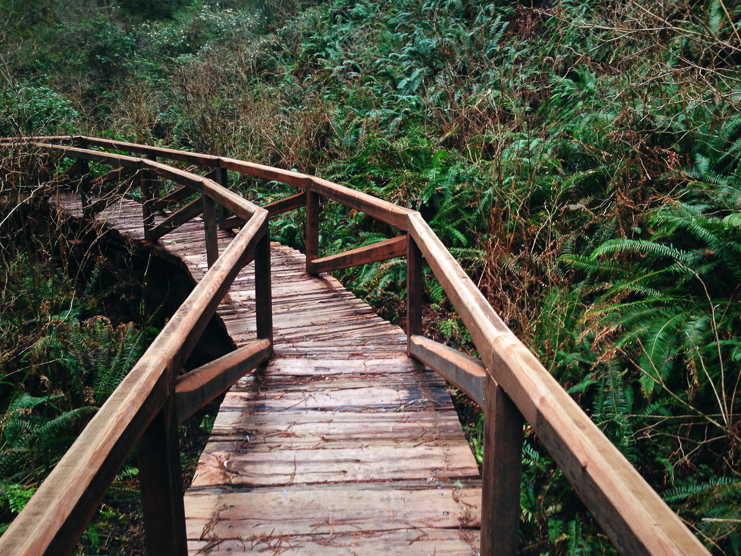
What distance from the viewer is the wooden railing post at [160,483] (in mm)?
1531

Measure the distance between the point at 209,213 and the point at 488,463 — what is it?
12.0 feet

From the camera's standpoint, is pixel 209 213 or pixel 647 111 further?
pixel 209 213

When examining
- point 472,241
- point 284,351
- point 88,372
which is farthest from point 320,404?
point 472,241

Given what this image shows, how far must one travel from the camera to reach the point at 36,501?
0.93 meters

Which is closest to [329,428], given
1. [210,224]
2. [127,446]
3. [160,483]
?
[160,483]

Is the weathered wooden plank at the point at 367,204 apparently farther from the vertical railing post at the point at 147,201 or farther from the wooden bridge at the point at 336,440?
the vertical railing post at the point at 147,201

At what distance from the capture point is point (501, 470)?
166 cm

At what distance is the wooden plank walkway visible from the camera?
2.08 metres

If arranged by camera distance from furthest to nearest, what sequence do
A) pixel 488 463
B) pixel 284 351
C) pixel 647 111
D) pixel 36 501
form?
pixel 647 111 < pixel 284 351 < pixel 488 463 < pixel 36 501

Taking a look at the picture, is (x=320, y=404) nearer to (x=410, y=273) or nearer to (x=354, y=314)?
(x=410, y=273)

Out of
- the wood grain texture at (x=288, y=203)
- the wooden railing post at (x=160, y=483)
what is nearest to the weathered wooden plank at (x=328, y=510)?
the wooden railing post at (x=160, y=483)

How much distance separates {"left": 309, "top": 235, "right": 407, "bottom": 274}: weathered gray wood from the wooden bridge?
1.0 inches

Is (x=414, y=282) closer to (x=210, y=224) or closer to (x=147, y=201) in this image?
(x=210, y=224)

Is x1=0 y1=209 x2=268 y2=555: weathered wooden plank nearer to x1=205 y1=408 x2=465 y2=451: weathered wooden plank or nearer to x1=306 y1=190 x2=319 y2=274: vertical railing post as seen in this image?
x1=205 y1=408 x2=465 y2=451: weathered wooden plank
